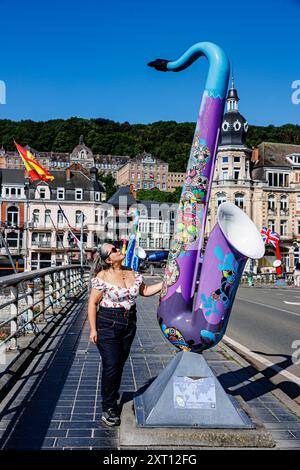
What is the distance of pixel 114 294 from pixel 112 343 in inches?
19.2

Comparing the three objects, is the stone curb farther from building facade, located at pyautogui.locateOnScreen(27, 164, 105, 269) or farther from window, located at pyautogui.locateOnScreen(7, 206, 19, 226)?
window, located at pyautogui.locateOnScreen(7, 206, 19, 226)

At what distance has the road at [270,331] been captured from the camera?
31.6 feet

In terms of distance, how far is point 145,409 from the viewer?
5352mm

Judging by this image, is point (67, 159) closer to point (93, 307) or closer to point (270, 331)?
point (270, 331)

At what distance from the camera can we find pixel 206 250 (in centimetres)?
530

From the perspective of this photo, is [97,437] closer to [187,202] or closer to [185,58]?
[187,202]

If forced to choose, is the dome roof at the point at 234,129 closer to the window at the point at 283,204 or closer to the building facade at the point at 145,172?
the window at the point at 283,204

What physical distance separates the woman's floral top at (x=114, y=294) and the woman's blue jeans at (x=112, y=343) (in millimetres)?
53

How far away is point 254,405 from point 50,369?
314 centimetres

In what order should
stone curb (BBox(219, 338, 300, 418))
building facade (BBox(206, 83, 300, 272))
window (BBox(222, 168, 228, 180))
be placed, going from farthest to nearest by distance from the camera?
building facade (BBox(206, 83, 300, 272)) < window (BBox(222, 168, 228, 180)) < stone curb (BBox(219, 338, 300, 418))

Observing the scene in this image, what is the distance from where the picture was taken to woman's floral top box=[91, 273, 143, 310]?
527 cm

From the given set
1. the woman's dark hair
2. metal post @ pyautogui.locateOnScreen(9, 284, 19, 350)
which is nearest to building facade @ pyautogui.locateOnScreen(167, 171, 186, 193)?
metal post @ pyautogui.locateOnScreen(9, 284, 19, 350)

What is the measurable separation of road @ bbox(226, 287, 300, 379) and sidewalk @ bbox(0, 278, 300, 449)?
0.85 m

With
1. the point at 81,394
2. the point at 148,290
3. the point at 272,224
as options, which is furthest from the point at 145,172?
the point at 148,290
